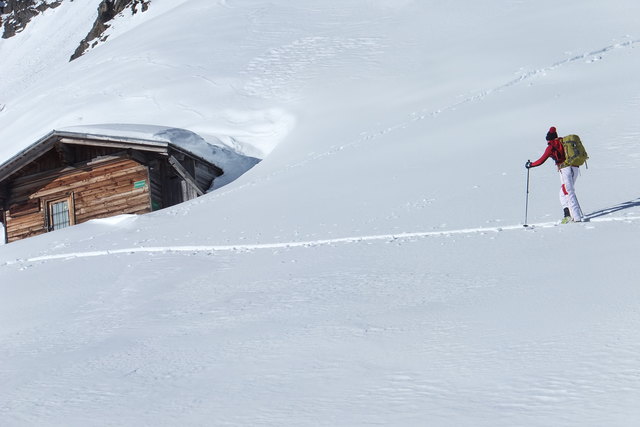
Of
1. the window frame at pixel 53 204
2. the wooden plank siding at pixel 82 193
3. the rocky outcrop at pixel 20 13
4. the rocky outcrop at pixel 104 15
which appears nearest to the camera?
the wooden plank siding at pixel 82 193

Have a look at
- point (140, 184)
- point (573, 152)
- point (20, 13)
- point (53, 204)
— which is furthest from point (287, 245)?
point (20, 13)

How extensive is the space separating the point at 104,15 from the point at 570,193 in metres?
69.8

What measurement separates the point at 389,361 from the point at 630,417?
2.06m

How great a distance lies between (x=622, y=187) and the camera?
1417 cm

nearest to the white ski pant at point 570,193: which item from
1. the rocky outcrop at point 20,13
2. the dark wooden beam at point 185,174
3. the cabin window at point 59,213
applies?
the dark wooden beam at point 185,174

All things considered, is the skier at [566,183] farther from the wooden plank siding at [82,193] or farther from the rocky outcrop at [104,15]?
the rocky outcrop at [104,15]

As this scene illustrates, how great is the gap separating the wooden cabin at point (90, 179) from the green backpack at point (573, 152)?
11898mm

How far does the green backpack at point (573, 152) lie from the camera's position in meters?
13.4

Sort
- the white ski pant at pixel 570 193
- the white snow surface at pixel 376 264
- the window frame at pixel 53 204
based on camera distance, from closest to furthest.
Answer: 1. the white snow surface at pixel 376 264
2. the white ski pant at pixel 570 193
3. the window frame at pixel 53 204

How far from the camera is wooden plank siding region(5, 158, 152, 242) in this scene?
24406 mm

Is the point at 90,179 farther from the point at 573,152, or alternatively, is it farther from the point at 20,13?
the point at 20,13

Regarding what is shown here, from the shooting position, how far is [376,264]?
11344 millimetres

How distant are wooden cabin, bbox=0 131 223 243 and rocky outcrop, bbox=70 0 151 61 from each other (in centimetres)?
5035

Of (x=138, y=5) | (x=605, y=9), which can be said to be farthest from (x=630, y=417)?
(x=138, y=5)
